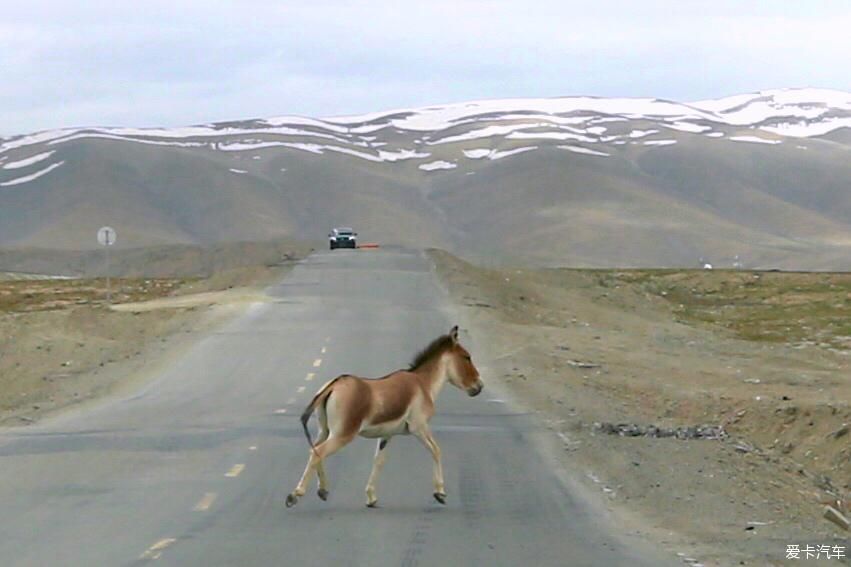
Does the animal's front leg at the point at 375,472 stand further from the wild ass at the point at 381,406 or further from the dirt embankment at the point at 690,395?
the dirt embankment at the point at 690,395

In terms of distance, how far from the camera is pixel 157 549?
1137cm

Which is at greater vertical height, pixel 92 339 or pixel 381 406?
pixel 381 406

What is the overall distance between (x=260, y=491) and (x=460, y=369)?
91.4 inches

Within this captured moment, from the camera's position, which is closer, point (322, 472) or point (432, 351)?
point (322, 472)

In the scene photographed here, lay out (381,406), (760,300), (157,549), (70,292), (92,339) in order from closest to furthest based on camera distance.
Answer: (157,549)
(381,406)
(92,339)
(760,300)
(70,292)

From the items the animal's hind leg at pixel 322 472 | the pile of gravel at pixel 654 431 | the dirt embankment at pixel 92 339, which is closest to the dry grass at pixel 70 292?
the dirt embankment at pixel 92 339

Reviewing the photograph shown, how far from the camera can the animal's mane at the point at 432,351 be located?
13922 mm

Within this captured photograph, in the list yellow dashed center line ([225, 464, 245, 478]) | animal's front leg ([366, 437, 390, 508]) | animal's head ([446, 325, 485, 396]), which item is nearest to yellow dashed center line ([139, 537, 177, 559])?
animal's front leg ([366, 437, 390, 508])

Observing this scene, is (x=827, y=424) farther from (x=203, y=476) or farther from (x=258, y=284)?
(x=258, y=284)

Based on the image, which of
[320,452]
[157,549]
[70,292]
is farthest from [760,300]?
[157,549]

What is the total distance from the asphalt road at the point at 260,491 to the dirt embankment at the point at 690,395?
0.83m

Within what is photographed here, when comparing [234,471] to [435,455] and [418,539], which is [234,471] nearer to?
[435,455]

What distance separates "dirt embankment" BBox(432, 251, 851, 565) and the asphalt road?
0.83m

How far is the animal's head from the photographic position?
46.0ft
